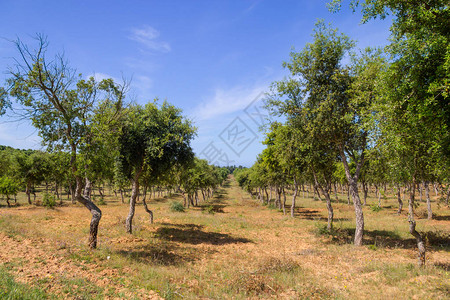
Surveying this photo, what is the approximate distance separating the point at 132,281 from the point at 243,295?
444 cm

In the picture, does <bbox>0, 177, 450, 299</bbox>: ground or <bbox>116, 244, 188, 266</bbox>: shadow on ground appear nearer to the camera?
<bbox>0, 177, 450, 299</bbox>: ground

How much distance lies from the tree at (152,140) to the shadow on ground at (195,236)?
3267 millimetres

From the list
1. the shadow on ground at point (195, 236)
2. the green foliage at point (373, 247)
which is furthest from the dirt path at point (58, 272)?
the green foliage at point (373, 247)

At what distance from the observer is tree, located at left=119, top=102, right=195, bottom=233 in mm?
15289

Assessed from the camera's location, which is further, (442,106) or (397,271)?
(397,271)

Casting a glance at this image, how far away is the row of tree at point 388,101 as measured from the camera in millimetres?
6645

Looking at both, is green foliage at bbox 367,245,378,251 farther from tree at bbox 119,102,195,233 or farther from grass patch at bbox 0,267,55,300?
grass patch at bbox 0,267,55,300

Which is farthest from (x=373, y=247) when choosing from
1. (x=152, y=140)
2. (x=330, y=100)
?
(x=152, y=140)

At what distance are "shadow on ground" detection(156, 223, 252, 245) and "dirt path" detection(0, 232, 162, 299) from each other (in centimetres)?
784

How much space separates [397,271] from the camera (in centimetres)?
959

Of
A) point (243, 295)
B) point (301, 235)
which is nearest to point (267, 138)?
point (301, 235)

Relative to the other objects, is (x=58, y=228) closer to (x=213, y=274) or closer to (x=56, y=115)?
(x=56, y=115)

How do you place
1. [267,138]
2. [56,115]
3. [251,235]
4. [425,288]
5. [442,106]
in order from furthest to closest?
1. [267,138]
2. [251,235]
3. [56,115]
4. [425,288]
5. [442,106]

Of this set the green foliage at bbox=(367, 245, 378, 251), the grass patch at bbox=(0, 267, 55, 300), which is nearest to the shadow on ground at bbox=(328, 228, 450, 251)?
the green foliage at bbox=(367, 245, 378, 251)
